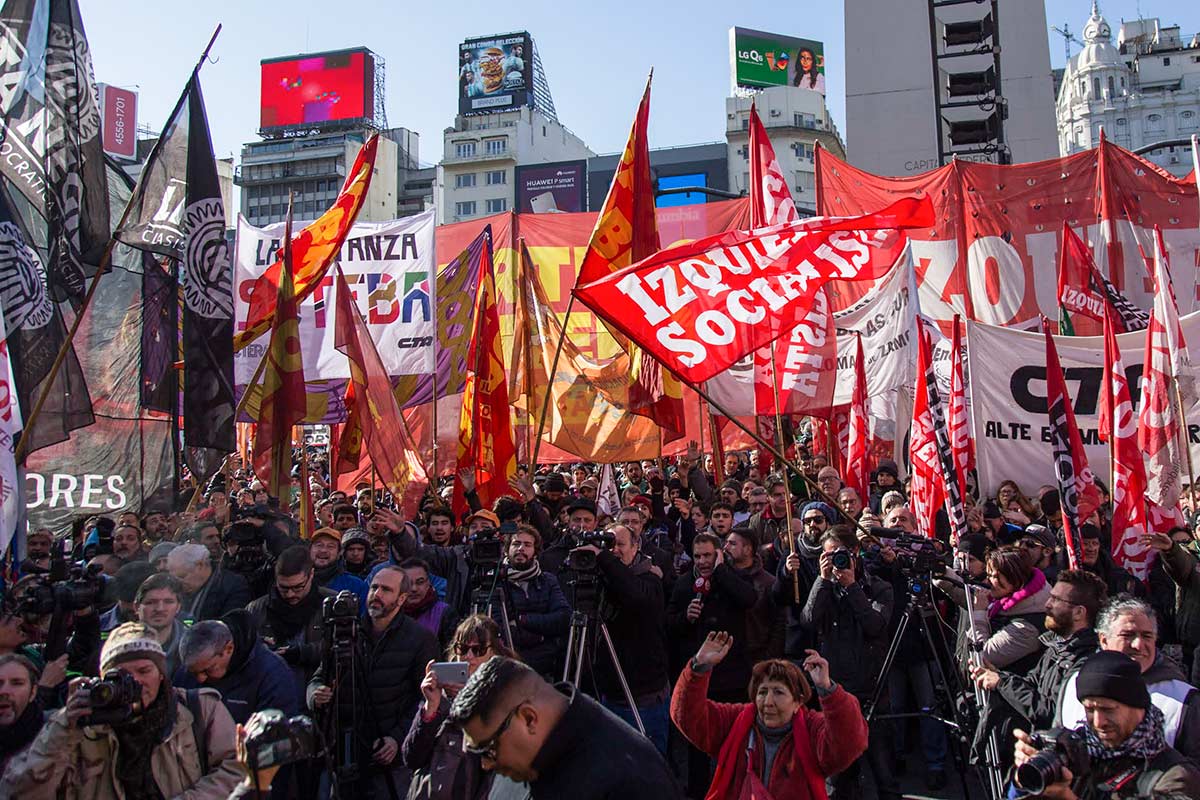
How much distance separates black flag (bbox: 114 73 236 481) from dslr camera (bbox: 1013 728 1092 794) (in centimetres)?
606

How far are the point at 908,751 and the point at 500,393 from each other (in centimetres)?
500

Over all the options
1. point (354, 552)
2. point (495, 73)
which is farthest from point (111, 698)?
point (495, 73)

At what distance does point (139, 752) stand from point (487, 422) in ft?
22.0

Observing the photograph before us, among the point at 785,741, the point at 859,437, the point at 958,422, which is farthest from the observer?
the point at 859,437

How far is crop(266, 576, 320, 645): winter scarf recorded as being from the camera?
5426 millimetres

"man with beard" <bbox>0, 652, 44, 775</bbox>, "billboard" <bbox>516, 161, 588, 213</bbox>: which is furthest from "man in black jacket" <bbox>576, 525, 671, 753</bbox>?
"billboard" <bbox>516, 161, 588, 213</bbox>

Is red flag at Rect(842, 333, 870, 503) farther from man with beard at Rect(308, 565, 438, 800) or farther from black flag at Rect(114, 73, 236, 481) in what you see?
man with beard at Rect(308, 565, 438, 800)

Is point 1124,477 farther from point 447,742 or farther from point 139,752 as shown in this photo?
point 139,752

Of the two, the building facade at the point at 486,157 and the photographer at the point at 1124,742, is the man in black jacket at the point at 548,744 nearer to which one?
the photographer at the point at 1124,742

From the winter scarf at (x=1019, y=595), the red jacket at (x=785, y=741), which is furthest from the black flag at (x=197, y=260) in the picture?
the winter scarf at (x=1019, y=595)

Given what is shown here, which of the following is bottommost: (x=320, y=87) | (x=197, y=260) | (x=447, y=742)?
(x=447, y=742)

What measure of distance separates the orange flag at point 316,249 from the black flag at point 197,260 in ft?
3.59

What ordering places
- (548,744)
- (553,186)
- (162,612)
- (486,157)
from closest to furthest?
(548,744), (162,612), (553,186), (486,157)

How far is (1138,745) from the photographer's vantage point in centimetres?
325
